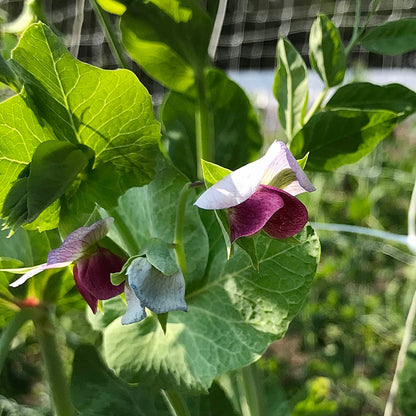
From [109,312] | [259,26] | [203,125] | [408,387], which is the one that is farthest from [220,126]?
[259,26]

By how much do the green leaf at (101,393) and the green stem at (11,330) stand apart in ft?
0.20

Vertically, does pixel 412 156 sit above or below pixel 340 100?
below

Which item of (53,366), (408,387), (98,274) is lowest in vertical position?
(408,387)

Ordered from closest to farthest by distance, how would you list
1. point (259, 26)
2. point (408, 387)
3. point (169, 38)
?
point (169, 38)
point (408, 387)
point (259, 26)

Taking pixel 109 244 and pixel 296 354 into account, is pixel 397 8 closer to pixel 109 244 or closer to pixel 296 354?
pixel 296 354

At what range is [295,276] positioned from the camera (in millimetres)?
312

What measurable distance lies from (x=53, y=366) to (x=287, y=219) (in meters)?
0.20

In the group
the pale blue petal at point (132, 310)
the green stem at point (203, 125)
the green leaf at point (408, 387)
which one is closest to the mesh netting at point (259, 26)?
the green leaf at point (408, 387)

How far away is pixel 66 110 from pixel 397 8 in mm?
3539

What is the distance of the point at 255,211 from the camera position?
0.75ft

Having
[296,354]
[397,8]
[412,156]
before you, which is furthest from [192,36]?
[397,8]

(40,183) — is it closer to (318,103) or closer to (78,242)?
(78,242)

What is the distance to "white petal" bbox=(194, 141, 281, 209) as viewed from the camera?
219 mm

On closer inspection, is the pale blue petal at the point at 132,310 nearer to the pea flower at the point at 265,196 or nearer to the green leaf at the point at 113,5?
the pea flower at the point at 265,196
